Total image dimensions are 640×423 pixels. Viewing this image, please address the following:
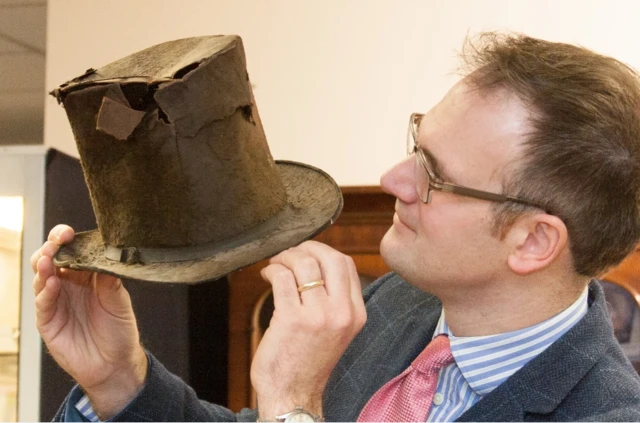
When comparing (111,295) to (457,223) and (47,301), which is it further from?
(457,223)

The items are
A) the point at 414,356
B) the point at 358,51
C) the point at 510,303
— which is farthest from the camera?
the point at 358,51

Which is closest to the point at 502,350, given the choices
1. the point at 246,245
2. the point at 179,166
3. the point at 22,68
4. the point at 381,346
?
the point at 381,346

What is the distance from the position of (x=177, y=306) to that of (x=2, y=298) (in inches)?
21.9

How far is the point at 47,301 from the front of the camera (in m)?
1.19

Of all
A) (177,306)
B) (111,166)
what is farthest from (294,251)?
(177,306)

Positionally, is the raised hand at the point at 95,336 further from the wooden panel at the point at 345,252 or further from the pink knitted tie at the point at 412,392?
the wooden panel at the point at 345,252

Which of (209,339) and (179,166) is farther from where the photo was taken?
(209,339)

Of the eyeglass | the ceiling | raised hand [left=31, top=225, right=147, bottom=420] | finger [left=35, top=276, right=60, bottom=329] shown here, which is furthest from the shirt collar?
the ceiling

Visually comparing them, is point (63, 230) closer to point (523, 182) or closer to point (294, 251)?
point (294, 251)

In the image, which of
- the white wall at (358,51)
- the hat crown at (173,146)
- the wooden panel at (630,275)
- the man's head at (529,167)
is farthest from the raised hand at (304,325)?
the white wall at (358,51)

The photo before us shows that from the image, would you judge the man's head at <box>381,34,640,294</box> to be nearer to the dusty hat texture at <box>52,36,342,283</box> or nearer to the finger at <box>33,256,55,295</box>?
the dusty hat texture at <box>52,36,342,283</box>

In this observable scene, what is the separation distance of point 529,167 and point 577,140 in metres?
0.09

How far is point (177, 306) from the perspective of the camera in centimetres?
207

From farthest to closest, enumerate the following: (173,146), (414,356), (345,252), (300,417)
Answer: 1. (345,252)
2. (414,356)
3. (300,417)
4. (173,146)
